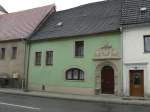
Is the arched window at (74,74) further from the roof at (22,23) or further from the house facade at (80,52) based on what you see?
the roof at (22,23)

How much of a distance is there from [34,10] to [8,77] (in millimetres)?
9383

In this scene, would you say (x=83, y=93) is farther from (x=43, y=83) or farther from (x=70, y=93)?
(x=43, y=83)

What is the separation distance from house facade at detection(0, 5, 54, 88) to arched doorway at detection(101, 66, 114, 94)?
9581 mm

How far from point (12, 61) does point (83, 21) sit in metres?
9.60

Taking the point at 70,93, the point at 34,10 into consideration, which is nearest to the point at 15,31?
the point at 34,10

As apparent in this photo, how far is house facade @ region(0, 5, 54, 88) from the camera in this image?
28328 mm

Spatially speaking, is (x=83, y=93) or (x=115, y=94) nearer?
(x=115, y=94)

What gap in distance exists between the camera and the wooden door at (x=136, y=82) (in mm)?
20062

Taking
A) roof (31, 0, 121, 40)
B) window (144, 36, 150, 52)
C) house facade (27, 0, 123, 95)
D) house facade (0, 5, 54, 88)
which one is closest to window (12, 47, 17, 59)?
house facade (0, 5, 54, 88)

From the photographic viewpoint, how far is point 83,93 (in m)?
22.8

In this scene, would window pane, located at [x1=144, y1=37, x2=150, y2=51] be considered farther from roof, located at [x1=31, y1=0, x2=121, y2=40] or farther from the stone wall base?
the stone wall base

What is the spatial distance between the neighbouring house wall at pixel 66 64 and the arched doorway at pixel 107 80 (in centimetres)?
81

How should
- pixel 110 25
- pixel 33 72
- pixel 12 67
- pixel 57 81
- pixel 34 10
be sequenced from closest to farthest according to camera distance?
pixel 110 25
pixel 57 81
pixel 33 72
pixel 12 67
pixel 34 10

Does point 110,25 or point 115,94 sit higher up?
point 110,25
